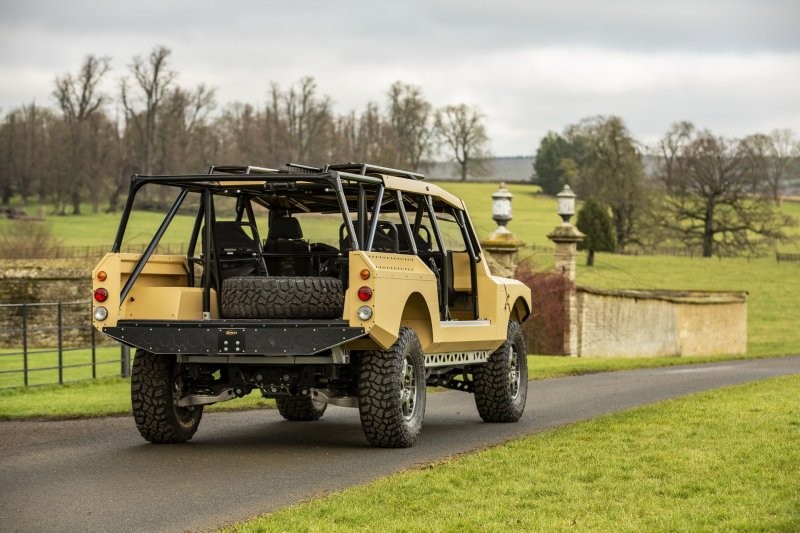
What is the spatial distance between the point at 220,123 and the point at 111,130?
989 centimetres

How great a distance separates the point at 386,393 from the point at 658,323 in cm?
3558

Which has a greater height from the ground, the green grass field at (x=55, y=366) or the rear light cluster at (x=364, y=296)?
the rear light cluster at (x=364, y=296)

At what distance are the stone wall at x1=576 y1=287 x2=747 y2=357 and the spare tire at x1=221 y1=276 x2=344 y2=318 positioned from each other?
29064 millimetres

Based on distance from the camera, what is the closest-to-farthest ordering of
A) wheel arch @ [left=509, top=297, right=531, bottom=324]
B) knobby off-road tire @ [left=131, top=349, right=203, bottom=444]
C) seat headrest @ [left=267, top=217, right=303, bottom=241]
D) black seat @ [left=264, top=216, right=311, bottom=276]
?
1. knobby off-road tire @ [left=131, top=349, right=203, bottom=444]
2. black seat @ [left=264, top=216, right=311, bottom=276]
3. seat headrest @ [left=267, top=217, right=303, bottom=241]
4. wheel arch @ [left=509, top=297, right=531, bottom=324]

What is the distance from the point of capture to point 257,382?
1130 centimetres

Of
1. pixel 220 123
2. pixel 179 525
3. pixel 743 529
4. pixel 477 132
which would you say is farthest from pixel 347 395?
pixel 477 132

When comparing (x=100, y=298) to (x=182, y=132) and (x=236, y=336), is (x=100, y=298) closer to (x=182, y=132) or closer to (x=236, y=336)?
(x=236, y=336)

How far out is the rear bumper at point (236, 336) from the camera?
10477 mm

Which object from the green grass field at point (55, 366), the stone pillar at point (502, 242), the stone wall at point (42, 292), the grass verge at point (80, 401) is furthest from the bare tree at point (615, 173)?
the grass verge at point (80, 401)

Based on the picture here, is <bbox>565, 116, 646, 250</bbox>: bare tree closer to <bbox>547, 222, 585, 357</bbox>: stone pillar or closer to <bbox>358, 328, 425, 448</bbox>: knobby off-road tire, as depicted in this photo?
<bbox>547, 222, 585, 357</bbox>: stone pillar

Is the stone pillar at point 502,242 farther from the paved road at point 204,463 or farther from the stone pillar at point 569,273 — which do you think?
the paved road at point 204,463

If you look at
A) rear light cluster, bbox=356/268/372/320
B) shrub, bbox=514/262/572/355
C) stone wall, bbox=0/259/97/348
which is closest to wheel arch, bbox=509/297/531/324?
rear light cluster, bbox=356/268/372/320

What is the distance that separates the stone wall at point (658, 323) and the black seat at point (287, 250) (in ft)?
91.4

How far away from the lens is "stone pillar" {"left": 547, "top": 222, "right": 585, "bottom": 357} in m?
39.0
